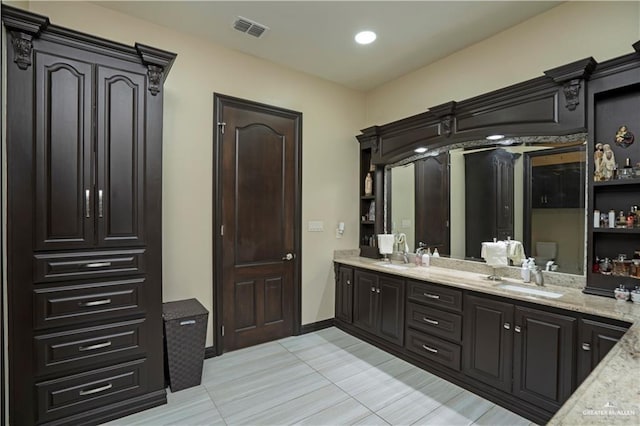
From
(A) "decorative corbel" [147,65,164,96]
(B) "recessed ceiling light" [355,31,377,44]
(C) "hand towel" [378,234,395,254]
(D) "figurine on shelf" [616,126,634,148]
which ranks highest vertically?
(B) "recessed ceiling light" [355,31,377,44]

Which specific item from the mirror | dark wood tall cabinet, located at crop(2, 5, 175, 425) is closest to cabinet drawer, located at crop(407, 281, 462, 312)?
the mirror

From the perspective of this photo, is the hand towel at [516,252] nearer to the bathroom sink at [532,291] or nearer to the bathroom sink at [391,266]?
the bathroom sink at [532,291]

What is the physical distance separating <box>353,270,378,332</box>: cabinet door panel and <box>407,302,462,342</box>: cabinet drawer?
0.51 meters

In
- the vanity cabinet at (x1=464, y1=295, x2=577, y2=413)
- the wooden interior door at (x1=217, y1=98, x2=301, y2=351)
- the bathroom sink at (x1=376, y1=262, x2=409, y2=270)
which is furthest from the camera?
the bathroom sink at (x1=376, y1=262, x2=409, y2=270)

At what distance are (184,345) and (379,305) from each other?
193 cm

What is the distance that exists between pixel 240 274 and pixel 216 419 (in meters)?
1.42

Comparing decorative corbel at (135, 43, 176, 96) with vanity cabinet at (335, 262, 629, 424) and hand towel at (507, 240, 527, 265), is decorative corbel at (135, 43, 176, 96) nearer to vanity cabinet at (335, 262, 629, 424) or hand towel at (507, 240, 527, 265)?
vanity cabinet at (335, 262, 629, 424)

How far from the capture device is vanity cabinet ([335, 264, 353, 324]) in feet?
12.8

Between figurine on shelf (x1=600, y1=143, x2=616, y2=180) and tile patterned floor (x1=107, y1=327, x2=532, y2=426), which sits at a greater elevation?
figurine on shelf (x1=600, y1=143, x2=616, y2=180)

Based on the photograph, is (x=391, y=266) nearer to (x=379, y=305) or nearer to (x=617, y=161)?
(x=379, y=305)

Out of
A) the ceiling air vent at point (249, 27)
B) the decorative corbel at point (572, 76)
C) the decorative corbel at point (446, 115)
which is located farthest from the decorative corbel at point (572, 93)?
the ceiling air vent at point (249, 27)

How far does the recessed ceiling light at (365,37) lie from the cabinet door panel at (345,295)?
2476 millimetres

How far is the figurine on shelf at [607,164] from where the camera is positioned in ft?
7.37

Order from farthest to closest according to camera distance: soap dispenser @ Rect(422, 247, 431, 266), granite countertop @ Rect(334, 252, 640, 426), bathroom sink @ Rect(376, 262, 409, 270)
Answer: soap dispenser @ Rect(422, 247, 431, 266) → bathroom sink @ Rect(376, 262, 409, 270) → granite countertop @ Rect(334, 252, 640, 426)
